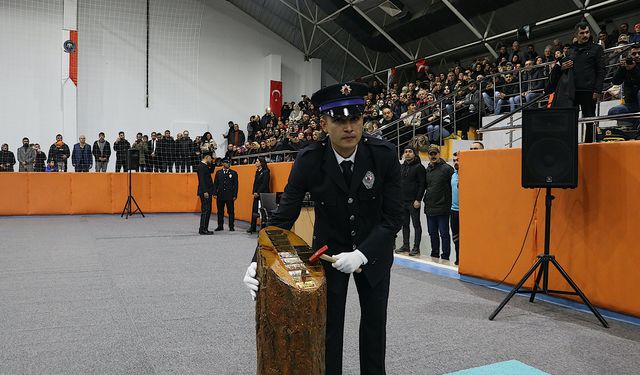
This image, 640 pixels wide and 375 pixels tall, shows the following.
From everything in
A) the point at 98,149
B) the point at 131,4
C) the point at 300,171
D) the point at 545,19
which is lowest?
the point at 300,171

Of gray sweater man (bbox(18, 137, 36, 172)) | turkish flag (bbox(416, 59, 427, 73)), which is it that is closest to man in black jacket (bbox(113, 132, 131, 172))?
gray sweater man (bbox(18, 137, 36, 172))

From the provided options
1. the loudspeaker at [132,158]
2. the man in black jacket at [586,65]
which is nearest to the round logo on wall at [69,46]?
the loudspeaker at [132,158]

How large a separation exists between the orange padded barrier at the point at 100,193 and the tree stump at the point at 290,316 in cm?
1037

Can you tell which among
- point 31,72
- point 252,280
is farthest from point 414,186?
point 31,72

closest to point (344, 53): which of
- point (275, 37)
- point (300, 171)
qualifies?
point (275, 37)

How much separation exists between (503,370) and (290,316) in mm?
1882

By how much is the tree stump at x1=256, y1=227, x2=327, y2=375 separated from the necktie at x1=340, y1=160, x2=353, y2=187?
513 millimetres

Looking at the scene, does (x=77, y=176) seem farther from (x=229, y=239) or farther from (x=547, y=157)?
(x=547, y=157)

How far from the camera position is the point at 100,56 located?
18469 millimetres

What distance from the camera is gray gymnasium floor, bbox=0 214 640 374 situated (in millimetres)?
3129

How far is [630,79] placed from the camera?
671cm

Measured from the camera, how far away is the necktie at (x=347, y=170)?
220 cm

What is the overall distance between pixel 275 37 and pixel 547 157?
19976 millimetres

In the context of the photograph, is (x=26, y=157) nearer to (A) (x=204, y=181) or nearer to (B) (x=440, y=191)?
(A) (x=204, y=181)
